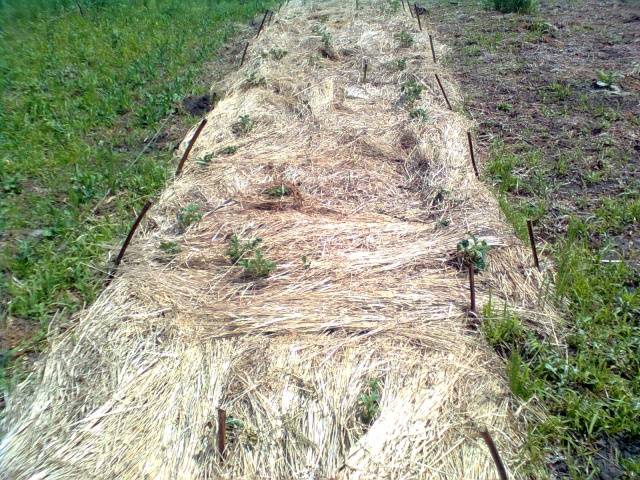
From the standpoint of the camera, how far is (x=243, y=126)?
14.4 ft

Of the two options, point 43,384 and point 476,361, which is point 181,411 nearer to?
point 43,384

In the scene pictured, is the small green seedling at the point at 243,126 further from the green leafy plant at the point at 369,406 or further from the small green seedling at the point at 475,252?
the green leafy plant at the point at 369,406

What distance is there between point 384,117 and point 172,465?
346cm

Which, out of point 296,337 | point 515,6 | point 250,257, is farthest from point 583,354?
point 515,6

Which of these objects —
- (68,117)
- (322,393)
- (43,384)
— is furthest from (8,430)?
(68,117)

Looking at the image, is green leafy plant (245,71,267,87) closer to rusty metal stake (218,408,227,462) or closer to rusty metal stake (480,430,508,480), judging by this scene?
rusty metal stake (218,408,227,462)

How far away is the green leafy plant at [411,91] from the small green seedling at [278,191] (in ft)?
6.33

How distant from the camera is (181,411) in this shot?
6.73 feet

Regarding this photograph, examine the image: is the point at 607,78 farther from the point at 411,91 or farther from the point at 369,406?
the point at 369,406

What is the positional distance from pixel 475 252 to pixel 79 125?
352 cm

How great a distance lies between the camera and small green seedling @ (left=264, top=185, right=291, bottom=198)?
11.2 feet

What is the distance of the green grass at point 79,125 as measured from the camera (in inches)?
115

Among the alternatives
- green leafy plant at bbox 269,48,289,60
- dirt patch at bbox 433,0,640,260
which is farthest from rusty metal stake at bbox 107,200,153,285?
green leafy plant at bbox 269,48,289,60

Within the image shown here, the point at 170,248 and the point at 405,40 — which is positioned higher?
the point at 170,248
